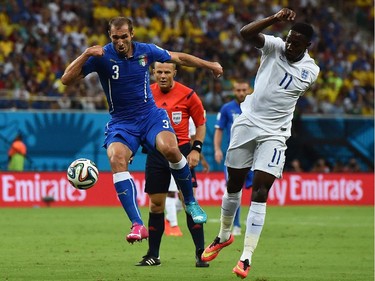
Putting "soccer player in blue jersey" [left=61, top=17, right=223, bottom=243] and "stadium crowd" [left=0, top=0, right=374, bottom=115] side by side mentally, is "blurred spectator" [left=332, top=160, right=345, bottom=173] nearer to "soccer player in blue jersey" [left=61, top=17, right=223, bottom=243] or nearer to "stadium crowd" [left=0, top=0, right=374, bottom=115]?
"stadium crowd" [left=0, top=0, right=374, bottom=115]

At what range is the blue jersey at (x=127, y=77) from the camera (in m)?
11.9

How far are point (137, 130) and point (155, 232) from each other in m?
1.75

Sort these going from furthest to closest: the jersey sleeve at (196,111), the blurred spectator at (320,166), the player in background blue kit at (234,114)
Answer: the blurred spectator at (320,166)
the player in background blue kit at (234,114)
the jersey sleeve at (196,111)

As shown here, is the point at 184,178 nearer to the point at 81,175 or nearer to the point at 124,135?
the point at 124,135

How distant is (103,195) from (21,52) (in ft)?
18.6

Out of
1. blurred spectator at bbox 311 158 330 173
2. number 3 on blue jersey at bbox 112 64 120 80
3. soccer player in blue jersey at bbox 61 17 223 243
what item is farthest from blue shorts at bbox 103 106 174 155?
blurred spectator at bbox 311 158 330 173

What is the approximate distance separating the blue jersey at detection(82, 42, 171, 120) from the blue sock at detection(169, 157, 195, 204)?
79 centimetres

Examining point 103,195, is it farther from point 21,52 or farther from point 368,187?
point 368,187

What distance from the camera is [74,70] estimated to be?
11.4 metres

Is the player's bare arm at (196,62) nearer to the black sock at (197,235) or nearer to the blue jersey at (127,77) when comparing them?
the blue jersey at (127,77)

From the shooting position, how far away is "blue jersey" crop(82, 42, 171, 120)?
38.9ft

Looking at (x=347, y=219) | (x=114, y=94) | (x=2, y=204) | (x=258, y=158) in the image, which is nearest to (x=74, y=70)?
(x=114, y=94)

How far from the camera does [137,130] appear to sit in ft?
39.6

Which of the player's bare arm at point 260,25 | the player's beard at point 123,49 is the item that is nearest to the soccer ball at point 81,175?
the player's beard at point 123,49
